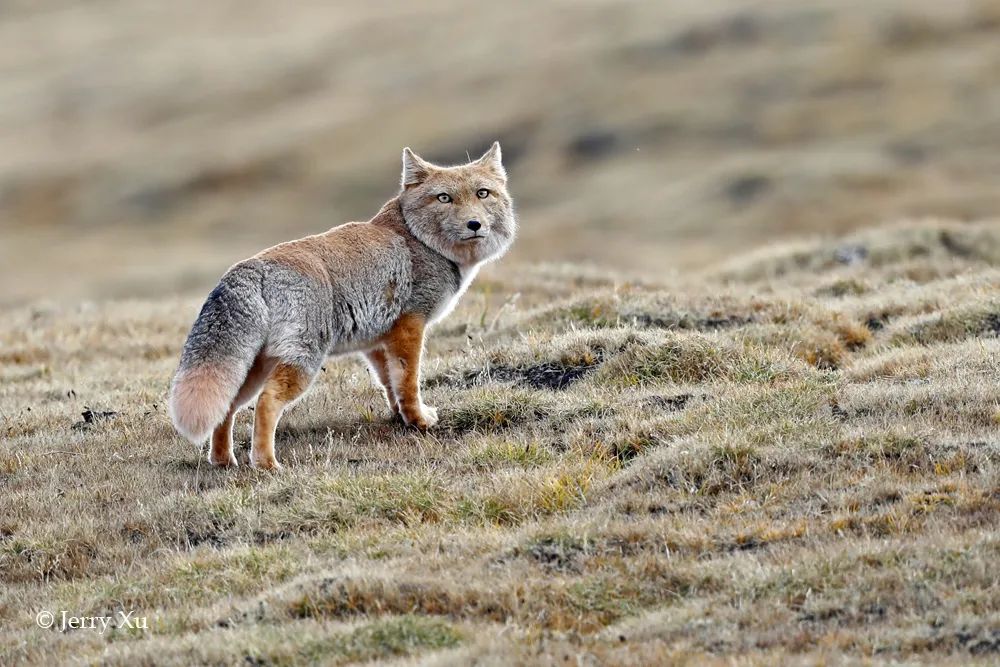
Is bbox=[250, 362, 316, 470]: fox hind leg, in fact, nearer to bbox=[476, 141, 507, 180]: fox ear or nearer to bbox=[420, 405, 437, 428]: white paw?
bbox=[420, 405, 437, 428]: white paw

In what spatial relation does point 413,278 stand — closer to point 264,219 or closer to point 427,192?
point 427,192

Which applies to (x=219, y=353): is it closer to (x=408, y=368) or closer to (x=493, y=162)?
(x=408, y=368)

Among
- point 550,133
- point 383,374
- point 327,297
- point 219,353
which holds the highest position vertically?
point 327,297

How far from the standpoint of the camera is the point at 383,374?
35.2ft

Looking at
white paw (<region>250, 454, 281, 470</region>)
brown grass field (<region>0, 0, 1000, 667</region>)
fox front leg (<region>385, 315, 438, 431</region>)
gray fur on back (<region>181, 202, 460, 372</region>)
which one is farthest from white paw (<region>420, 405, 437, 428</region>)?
white paw (<region>250, 454, 281, 470</region>)

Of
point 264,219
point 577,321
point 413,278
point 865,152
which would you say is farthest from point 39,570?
point 264,219

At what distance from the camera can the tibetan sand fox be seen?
9016 millimetres

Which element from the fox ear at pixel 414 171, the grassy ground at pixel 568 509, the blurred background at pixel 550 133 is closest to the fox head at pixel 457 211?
the fox ear at pixel 414 171

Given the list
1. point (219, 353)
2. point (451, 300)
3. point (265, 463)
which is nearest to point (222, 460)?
point (265, 463)

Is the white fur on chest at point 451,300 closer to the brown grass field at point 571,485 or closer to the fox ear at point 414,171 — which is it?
the brown grass field at point 571,485

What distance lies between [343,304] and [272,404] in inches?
40.9

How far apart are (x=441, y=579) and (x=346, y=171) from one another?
4846 centimetres

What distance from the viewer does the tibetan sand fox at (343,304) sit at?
29.6ft

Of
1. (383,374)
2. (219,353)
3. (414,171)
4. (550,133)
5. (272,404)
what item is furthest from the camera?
(550,133)
